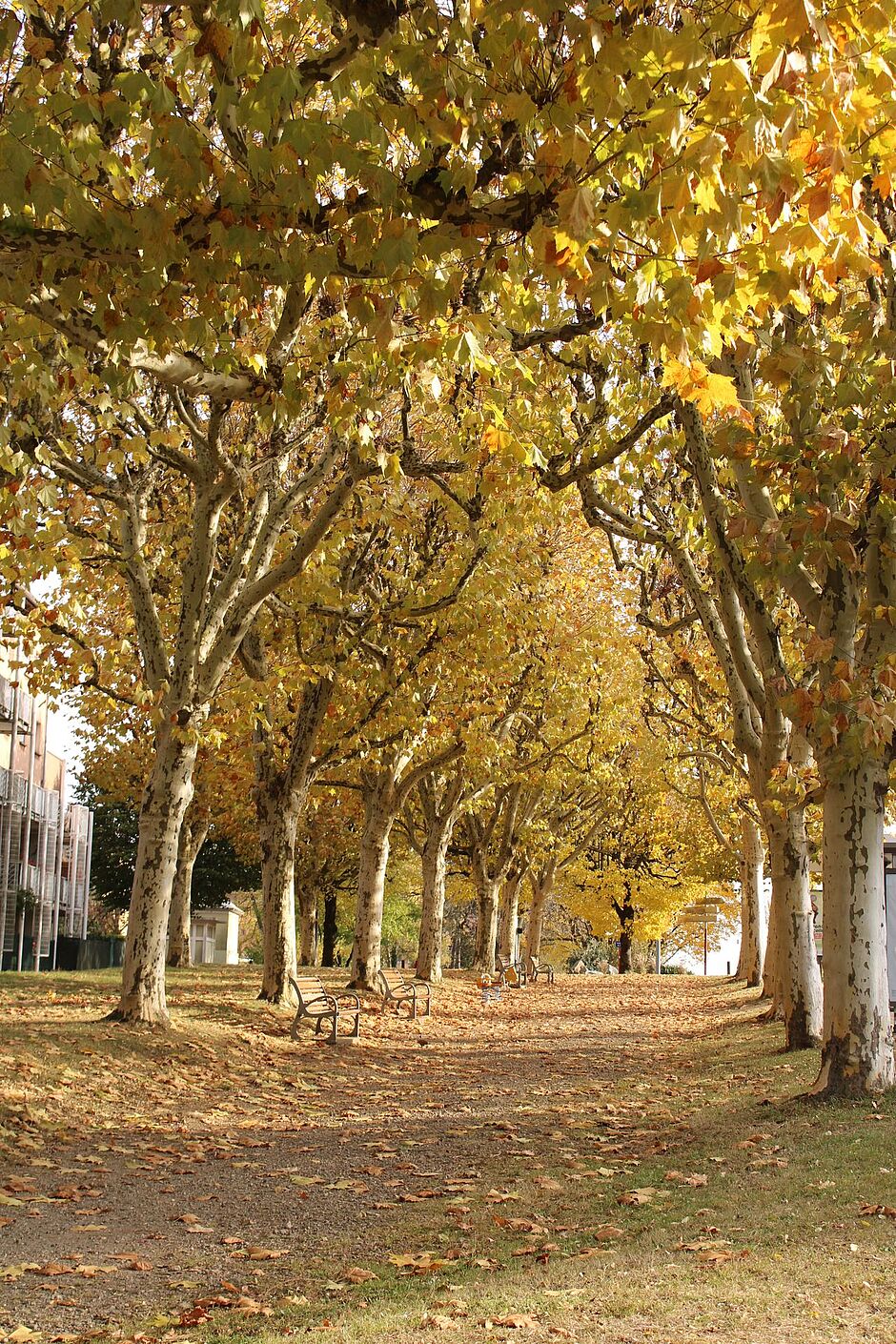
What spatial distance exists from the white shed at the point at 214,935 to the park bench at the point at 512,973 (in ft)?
77.0

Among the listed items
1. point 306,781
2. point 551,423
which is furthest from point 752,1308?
point 306,781

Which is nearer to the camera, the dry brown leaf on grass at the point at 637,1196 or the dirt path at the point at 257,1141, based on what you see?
the dirt path at the point at 257,1141

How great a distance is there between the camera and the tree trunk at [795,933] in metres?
13.8

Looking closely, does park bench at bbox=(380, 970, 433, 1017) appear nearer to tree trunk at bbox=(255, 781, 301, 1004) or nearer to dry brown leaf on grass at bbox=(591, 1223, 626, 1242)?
tree trunk at bbox=(255, 781, 301, 1004)

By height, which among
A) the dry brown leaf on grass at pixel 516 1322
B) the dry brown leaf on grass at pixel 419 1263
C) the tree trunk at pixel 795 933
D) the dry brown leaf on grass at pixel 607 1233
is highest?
the tree trunk at pixel 795 933

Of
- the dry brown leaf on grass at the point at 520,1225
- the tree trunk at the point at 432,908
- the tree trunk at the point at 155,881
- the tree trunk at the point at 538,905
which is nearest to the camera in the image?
the dry brown leaf on grass at the point at 520,1225

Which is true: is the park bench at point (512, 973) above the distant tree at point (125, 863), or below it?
below

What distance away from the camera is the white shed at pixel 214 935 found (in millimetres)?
57562

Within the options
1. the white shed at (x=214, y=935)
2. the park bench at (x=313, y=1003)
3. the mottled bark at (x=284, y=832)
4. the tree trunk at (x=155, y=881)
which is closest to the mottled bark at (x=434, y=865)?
the mottled bark at (x=284, y=832)

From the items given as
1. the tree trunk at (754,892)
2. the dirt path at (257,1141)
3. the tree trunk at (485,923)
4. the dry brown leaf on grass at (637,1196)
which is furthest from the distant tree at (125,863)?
the dry brown leaf on grass at (637,1196)

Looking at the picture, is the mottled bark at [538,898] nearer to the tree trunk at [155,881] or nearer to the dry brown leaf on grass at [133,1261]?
the tree trunk at [155,881]

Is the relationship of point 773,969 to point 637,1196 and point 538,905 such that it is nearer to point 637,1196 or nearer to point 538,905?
point 637,1196

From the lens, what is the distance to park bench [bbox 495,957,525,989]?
3077cm

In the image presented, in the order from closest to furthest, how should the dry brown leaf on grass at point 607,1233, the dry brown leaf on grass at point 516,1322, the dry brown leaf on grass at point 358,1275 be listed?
the dry brown leaf on grass at point 516,1322 < the dry brown leaf on grass at point 358,1275 < the dry brown leaf on grass at point 607,1233
